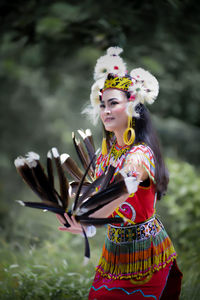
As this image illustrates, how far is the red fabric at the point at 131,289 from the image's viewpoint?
1.94m

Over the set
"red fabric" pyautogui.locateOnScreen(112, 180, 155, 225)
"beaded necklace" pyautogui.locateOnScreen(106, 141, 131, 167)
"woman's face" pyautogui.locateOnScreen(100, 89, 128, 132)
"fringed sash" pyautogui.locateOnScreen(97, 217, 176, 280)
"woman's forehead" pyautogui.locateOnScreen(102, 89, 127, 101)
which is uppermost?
"woman's forehead" pyautogui.locateOnScreen(102, 89, 127, 101)

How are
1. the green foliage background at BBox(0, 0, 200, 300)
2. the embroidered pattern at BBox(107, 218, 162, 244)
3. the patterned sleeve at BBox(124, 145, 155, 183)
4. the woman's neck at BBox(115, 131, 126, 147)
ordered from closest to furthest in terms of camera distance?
1. the patterned sleeve at BBox(124, 145, 155, 183)
2. the embroidered pattern at BBox(107, 218, 162, 244)
3. the woman's neck at BBox(115, 131, 126, 147)
4. the green foliage background at BBox(0, 0, 200, 300)

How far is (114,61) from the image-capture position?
215 cm

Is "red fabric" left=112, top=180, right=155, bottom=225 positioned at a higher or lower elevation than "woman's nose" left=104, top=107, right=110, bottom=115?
lower

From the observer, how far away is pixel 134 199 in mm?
1996

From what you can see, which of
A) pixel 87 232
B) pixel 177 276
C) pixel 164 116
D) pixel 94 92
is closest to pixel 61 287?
pixel 177 276

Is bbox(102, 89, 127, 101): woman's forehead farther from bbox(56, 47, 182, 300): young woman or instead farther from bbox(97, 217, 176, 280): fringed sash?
bbox(97, 217, 176, 280): fringed sash

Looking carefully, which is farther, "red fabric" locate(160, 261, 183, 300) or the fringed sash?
"red fabric" locate(160, 261, 183, 300)

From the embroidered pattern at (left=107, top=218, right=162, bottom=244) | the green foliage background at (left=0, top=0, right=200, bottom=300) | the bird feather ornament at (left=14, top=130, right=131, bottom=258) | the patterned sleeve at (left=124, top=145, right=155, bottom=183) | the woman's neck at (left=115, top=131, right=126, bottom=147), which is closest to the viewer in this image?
the bird feather ornament at (left=14, top=130, right=131, bottom=258)

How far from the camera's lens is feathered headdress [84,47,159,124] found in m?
2.11

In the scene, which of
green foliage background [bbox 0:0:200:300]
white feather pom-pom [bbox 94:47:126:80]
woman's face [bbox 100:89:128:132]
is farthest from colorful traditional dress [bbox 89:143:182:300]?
green foliage background [bbox 0:0:200:300]

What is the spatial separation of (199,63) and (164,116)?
62.2 inches

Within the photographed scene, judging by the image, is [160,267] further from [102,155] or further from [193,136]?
[193,136]

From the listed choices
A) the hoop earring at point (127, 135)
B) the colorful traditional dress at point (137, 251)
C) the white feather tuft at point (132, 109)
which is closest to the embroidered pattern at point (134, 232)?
the colorful traditional dress at point (137, 251)
